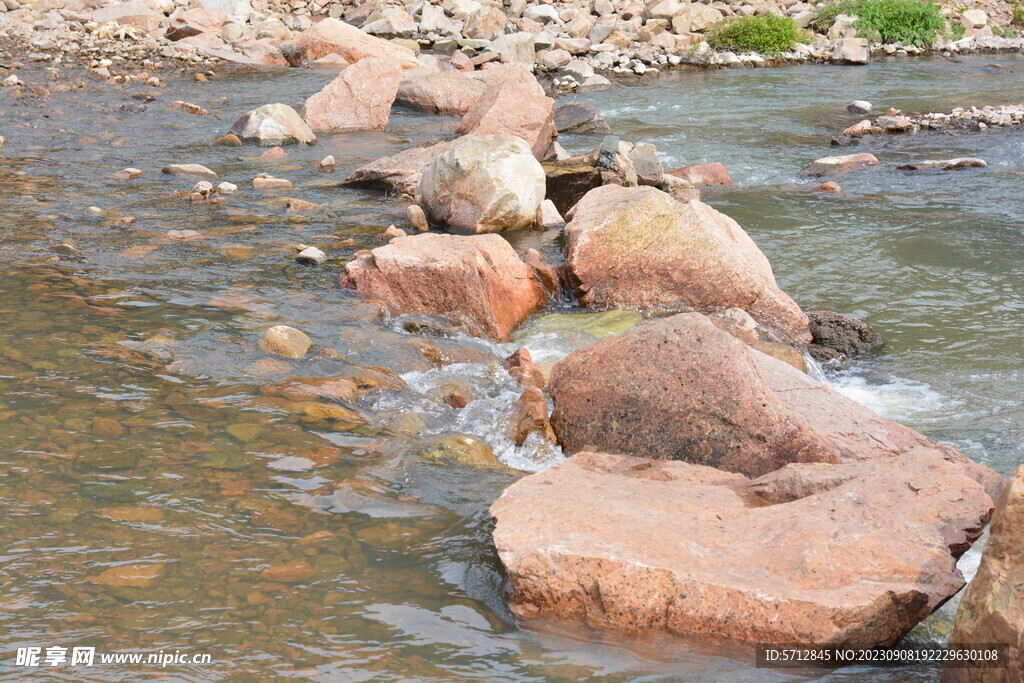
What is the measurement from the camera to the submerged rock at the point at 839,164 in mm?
11695

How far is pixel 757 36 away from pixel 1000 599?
20.9 meters

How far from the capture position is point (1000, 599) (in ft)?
9.29

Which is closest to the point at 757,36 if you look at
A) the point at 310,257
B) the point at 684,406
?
the point at 310,257

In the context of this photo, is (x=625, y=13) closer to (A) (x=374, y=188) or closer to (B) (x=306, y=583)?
(A) (x=374, y=188)

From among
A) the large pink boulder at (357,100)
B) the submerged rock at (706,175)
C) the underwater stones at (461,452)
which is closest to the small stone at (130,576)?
the underwater stones at (461,452)

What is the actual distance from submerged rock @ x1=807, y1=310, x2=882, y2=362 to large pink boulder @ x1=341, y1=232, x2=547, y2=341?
2.22 metres

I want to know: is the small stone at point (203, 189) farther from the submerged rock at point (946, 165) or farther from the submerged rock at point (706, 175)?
the submerged rock at point (946, 165)

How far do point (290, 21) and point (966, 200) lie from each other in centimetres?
1782

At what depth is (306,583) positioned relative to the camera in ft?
11.6

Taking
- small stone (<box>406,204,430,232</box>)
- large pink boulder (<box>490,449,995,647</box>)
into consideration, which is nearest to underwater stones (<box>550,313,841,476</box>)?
large pink boulder (<box>490,449,995,647</box>)

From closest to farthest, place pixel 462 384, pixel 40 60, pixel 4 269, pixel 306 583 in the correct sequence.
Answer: pixel 306 583 < pixel 462 384 < pixel 4 269 < pixel 40 60

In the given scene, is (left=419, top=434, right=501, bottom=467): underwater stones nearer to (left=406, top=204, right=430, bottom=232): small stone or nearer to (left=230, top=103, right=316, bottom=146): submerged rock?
(left=406, top=204, right=430, bottom=232): small stone

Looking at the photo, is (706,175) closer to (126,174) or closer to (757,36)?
(126,174)

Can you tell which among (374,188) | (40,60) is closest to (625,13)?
(40,60)
